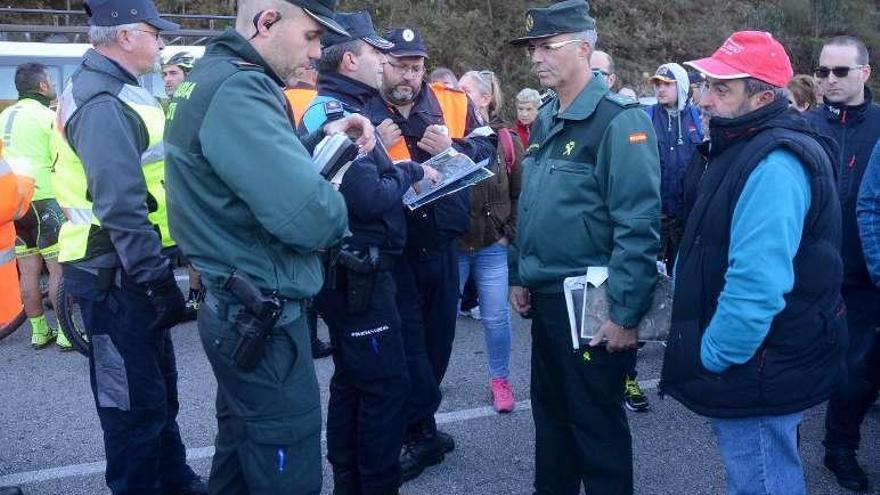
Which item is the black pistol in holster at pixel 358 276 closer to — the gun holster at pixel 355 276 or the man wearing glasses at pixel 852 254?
the gun holster at pixel 355 276

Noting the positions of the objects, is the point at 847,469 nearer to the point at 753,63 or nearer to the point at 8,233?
the point at 753,63

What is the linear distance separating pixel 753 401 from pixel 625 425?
2.28ft

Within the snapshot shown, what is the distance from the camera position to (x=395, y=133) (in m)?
3.47

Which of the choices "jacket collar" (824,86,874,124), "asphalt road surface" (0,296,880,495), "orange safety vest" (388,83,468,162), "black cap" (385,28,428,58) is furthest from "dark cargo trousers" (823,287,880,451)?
"black cap" (385,28,428,58)

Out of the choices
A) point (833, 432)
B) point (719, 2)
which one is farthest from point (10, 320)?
point (719, 2)

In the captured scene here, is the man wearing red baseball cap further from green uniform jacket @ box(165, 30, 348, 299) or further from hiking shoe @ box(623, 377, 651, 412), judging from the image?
hiking shoe @ box(623, 377, 651, 412)

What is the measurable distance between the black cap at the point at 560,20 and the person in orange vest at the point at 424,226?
75cm

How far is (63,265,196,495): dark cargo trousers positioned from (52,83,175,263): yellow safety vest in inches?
5.4

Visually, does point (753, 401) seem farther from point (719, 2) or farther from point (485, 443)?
point (719, 2)

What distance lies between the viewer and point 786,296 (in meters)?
2.48

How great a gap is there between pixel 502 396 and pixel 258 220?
9.09 ft

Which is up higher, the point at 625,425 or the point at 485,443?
the point at 625,425

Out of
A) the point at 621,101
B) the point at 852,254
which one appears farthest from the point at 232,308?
the point at 852,254

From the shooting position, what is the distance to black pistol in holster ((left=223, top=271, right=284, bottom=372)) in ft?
7.71
